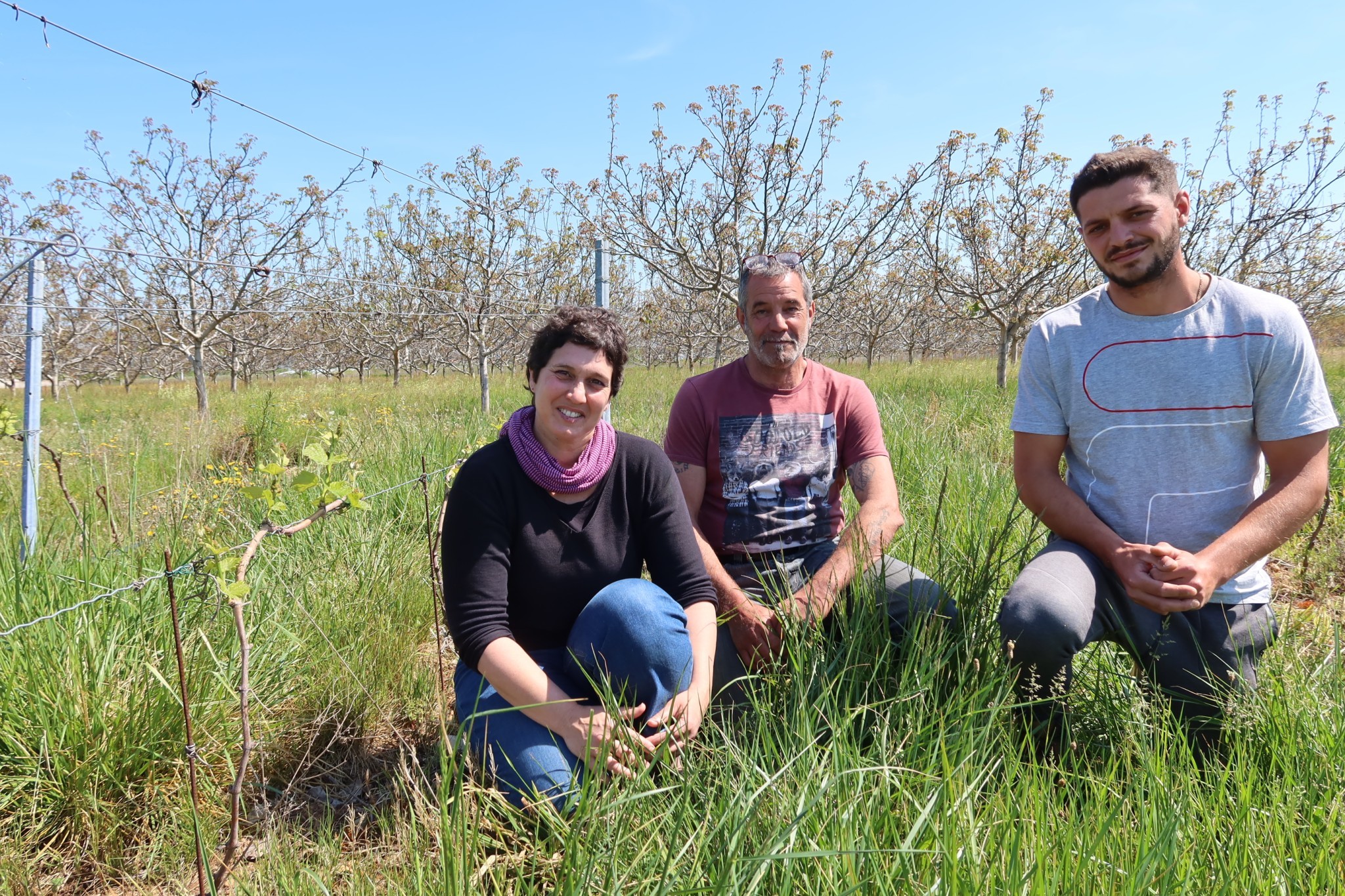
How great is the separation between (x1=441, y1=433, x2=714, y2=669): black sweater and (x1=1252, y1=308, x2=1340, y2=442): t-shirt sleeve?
4.90ft

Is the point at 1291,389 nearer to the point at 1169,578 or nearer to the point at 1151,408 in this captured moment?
the point at 1151,408

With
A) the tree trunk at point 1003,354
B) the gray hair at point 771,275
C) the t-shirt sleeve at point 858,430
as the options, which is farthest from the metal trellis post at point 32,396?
the tree trunk at point 1003,354

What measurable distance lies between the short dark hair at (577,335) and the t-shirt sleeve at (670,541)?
29 cm

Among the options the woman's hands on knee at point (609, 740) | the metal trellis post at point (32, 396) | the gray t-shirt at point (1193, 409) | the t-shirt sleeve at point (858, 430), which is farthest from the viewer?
the metal trellis post at point (32, 396)

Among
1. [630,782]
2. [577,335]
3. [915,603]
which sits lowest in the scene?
[630,782]

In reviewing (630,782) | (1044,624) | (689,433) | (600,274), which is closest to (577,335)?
(689,433)

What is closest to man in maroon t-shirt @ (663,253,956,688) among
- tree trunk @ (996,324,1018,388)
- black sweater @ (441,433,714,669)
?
black sweater @ (441,433,714,669)

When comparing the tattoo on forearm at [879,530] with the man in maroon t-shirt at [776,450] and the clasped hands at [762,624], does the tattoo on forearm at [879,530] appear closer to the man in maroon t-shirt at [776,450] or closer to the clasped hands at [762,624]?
the man in maroon t-shirt at [776,450]

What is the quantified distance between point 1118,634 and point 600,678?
4.38ft

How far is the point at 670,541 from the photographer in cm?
194

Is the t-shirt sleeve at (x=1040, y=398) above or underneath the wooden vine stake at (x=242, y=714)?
above

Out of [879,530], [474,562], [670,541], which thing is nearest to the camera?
[474,562]

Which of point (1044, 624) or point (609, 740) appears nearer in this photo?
point (609, 740)

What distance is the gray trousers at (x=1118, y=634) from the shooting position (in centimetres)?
168
